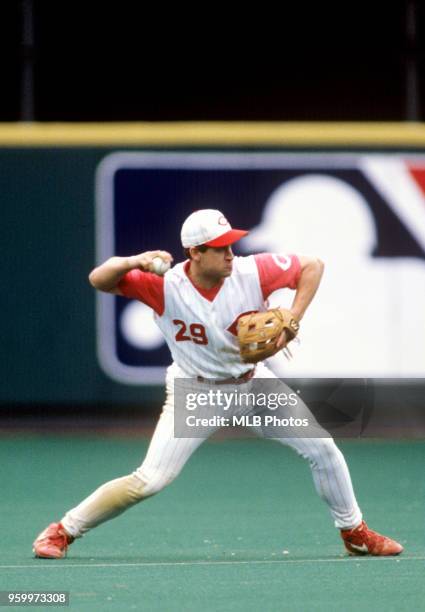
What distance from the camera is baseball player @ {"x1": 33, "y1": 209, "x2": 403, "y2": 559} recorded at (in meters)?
7.39

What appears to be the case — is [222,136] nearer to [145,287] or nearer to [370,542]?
[145,287]

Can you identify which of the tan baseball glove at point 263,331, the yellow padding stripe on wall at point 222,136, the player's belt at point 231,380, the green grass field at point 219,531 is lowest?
the green grass field at point 219,531

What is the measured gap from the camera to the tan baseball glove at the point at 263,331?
734 cm

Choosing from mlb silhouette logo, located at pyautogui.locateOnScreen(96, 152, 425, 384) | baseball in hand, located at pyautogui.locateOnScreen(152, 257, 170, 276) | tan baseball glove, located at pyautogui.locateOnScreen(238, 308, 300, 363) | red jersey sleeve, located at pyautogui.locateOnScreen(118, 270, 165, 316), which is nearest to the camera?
baseball in hand, located at pyautogui.locateOnScreen(152, 257, 170, 276)

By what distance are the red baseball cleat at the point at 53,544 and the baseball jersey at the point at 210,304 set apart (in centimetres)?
93

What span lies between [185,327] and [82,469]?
3.56m

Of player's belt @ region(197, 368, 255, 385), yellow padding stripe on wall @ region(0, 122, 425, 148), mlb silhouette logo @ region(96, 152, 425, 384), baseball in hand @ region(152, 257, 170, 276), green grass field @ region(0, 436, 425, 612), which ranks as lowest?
green grass field @ region(0, 436, 425, 612)

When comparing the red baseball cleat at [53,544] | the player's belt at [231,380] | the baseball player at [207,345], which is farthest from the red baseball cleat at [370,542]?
the red baseball cleat at [53,544]

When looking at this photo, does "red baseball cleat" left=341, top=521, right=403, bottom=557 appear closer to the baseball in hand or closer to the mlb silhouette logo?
the baseball in hand

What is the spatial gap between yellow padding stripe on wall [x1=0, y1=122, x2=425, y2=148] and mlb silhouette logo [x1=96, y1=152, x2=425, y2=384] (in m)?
0.10

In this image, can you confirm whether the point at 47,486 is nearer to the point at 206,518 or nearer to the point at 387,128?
the point at 206,518

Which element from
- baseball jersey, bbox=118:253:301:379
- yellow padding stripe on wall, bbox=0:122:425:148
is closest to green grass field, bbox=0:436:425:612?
baseball jersey, bbox=118:253:301:379

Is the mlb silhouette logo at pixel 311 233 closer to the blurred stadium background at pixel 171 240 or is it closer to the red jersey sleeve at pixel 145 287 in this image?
the blurred stadium background at pixel 171 240

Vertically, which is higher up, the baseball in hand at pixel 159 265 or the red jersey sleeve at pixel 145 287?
the baseball in hand at pixel 159 265
